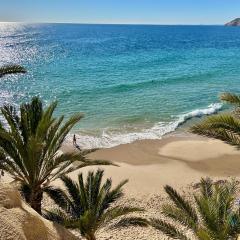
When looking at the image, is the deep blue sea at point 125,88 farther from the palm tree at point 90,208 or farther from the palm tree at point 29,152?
the palm tree at point 29,152

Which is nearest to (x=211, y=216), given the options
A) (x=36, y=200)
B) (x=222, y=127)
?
(x=222, y=127)

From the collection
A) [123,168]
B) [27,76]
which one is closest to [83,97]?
[27,76]

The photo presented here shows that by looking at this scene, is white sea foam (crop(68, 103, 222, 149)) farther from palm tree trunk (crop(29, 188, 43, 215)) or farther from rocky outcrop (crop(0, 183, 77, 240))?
rocky outcrop (crop(0, 183, 77, 240))

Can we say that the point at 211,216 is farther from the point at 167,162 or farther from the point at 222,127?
the point at 167,162

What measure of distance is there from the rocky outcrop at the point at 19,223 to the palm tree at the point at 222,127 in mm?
4506

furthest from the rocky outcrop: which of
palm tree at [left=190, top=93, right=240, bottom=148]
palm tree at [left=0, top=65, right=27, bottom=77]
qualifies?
palm tree at [left=190, top=93, right=240, bottom=148]

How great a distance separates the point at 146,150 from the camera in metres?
26.0

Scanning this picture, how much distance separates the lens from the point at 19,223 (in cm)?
909

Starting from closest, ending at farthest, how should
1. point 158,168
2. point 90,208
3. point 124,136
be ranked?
point 90,208
point 158,168
point 124,136

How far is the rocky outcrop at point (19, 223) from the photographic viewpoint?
8750 mm

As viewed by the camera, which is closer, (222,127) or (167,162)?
(222,127)

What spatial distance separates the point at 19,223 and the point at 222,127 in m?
5.83

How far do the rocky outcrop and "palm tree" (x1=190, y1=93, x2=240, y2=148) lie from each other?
14.8ft

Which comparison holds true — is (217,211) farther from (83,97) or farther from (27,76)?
(27,76)
